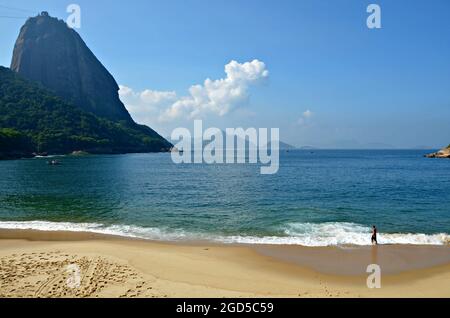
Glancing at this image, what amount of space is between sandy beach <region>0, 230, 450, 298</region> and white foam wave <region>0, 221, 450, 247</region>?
4.96 feet

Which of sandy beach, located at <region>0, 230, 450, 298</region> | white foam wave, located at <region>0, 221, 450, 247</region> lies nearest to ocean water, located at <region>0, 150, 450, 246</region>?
white foam wave, located at <region>0, 221, 450, 247</region>

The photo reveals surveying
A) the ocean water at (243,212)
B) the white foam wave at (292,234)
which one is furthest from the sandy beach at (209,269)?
the ocean water at (243,212)

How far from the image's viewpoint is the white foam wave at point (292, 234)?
2564 cm

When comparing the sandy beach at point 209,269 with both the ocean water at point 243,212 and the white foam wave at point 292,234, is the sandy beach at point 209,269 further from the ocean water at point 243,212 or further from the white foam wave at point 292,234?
the ocean water at point 243,212

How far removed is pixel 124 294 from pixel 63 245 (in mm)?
12175

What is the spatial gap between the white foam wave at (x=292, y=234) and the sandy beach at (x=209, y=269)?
1511 mm

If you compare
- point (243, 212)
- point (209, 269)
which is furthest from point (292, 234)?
point (209, 269)

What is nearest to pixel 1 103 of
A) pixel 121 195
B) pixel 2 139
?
pixel 2 139

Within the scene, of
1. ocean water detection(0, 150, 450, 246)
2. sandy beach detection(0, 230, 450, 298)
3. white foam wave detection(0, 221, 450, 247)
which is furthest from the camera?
ocean water detection(0, 150, 450, 246)

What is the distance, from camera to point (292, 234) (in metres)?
27.6

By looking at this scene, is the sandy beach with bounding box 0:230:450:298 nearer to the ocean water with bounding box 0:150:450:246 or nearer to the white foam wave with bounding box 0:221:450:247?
the white foam wave with bounding box 0:221:450:247

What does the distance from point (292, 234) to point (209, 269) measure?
11061mm

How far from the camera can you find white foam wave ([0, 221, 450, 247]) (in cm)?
2564

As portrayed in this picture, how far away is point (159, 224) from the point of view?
31594 mm
